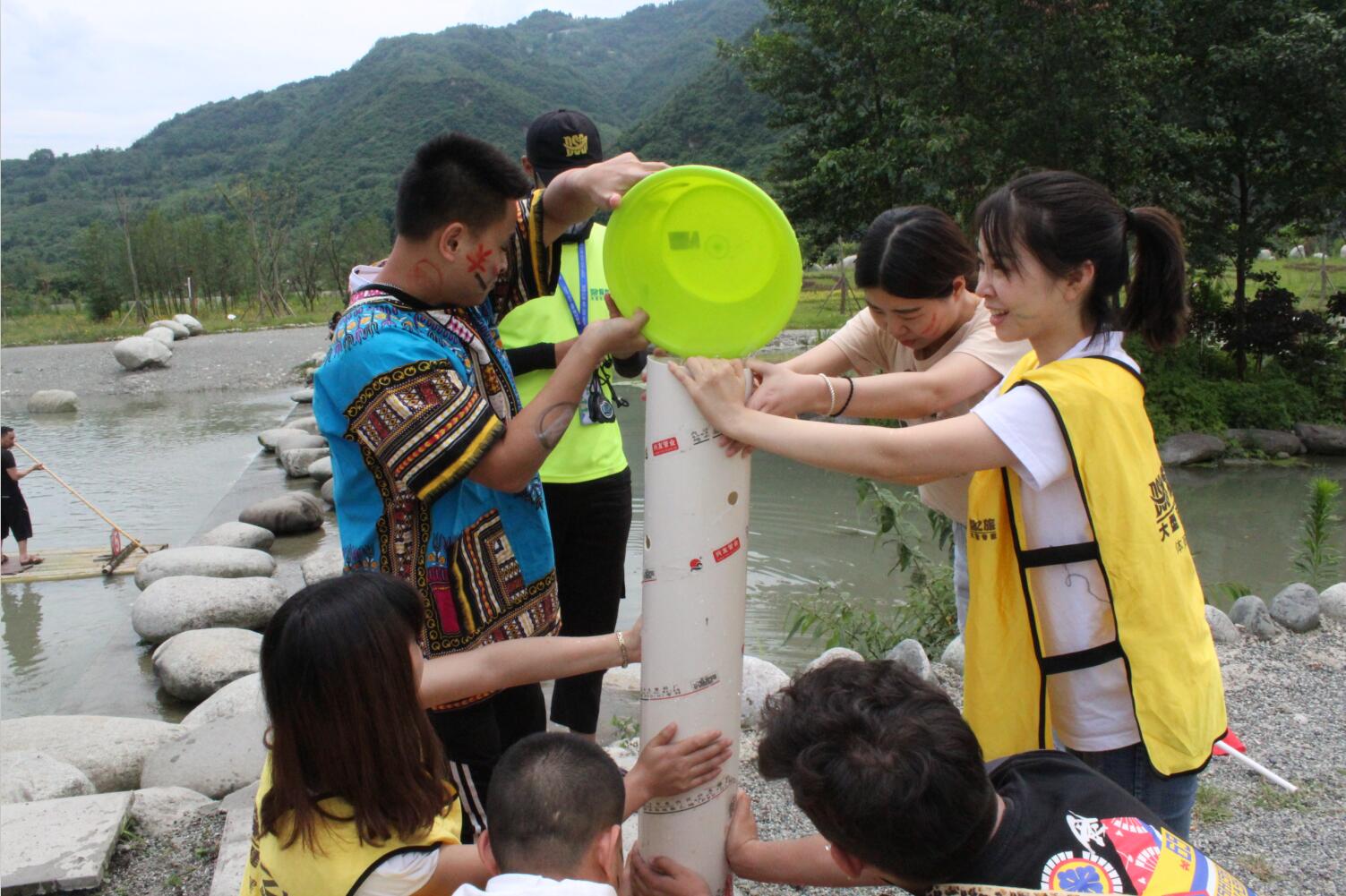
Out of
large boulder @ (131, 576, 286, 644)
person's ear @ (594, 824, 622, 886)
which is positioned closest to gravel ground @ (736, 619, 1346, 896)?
person's ear @ (594, 824, 622, 886)

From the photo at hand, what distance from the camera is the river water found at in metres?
5.91

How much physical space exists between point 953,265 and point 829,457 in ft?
2.13

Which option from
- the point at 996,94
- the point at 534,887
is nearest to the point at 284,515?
the point at 534,887

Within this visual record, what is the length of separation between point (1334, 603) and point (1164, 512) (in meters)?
4.30

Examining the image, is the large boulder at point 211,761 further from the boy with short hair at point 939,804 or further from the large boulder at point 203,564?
the large boulder at point 203,564

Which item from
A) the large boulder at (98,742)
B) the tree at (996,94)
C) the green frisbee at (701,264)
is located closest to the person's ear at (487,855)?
the green frisbee at (701,264)

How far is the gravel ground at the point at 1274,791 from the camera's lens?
9.43 feet

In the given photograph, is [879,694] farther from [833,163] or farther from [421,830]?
[833,163]

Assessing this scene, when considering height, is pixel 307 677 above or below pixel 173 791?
above

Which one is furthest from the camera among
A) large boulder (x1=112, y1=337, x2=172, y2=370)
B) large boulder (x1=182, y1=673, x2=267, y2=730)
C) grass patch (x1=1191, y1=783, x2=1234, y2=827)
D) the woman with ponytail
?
Result: large boulder (x1=112, y1=337, x2=172, y2=370)

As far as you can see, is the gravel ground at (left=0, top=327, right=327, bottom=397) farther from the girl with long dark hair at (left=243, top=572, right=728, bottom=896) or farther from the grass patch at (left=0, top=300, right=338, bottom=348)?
the girl with long dark hair at (left=243, top=572, right=728, bottom=896)

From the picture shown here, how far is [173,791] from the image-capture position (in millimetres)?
3482

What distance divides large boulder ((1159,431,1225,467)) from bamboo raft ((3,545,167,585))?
34.0 ft

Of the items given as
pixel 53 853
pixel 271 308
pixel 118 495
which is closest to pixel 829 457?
pixel 53 853
